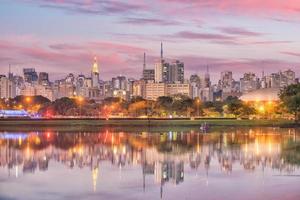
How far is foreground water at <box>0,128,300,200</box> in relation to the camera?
81.6ft

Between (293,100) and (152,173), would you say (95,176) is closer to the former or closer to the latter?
(152,173)

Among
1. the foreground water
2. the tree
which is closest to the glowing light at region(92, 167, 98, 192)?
the foreground water

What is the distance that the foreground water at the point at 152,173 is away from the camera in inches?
979

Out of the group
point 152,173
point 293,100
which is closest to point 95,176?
point 152,173

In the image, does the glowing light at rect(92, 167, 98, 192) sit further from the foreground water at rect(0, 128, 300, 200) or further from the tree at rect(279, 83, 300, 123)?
the tree at rect(279, 83, 300, 123)

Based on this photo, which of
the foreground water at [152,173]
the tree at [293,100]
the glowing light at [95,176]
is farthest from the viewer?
the tree at [293,100]

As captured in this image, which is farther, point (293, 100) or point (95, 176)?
Answer: point (293, 100)

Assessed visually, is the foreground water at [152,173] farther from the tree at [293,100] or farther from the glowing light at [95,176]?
the tree at [293,100]

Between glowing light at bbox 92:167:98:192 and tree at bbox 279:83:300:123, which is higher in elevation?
tree at bbox 279:83:300:123

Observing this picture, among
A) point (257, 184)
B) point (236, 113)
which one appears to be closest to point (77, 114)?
point (236, 113)

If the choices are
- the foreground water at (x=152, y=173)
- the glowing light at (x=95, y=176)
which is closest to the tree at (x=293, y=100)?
the foreground water at (x=152, y=173)

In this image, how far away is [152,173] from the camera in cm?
3127

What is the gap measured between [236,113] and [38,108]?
7381 centimetres

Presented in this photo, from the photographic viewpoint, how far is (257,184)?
26891mm
